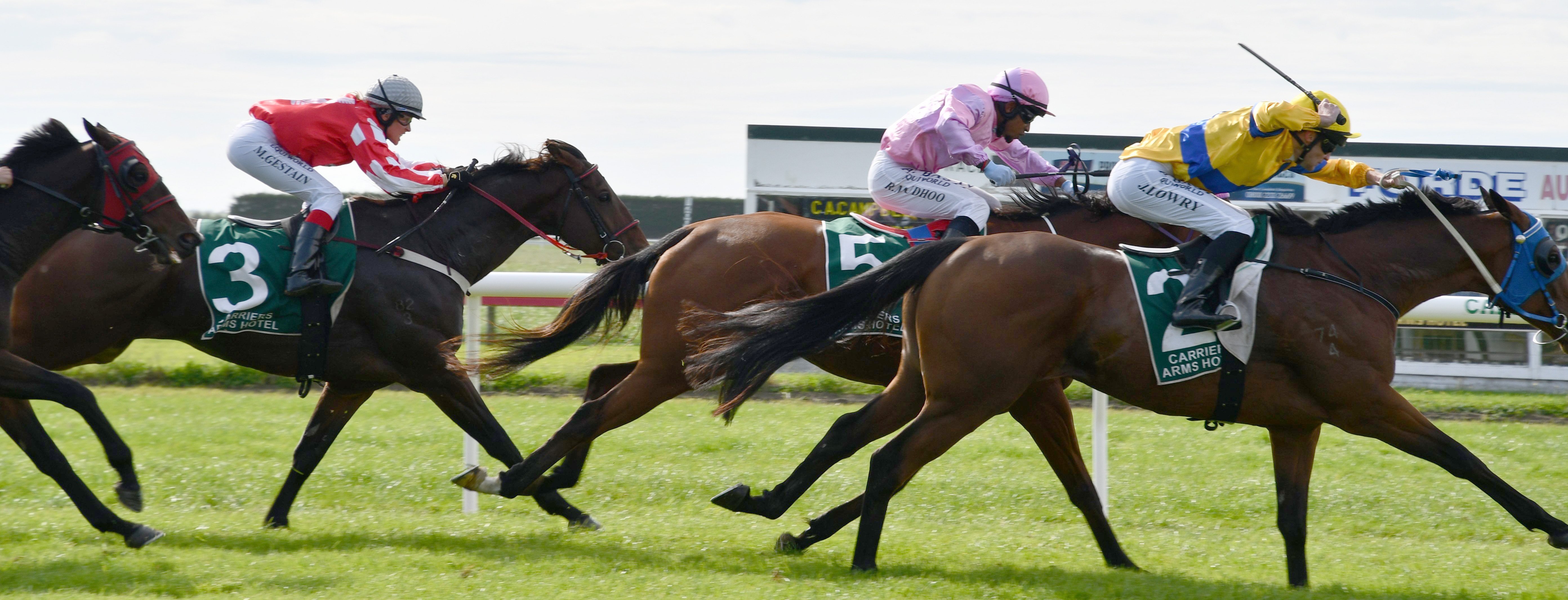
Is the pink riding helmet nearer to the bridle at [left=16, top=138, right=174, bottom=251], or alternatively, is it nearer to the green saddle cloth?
the green saddle cloth

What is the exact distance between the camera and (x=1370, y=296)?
4219 millimetres

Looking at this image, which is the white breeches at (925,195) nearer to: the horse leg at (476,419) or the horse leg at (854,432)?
the horse leg at (854,432)

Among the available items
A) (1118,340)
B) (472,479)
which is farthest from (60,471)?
(1118,340)

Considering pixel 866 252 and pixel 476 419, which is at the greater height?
pixel 866 252

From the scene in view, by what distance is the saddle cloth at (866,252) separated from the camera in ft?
15.6

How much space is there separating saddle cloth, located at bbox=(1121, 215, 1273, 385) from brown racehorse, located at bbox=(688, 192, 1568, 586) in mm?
31

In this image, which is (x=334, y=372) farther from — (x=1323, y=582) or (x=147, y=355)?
(x=147, y=355)

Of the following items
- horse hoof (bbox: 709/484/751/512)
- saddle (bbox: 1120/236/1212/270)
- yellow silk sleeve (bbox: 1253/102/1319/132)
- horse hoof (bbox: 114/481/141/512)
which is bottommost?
horse hoof (bbox: 114/481/141/512)

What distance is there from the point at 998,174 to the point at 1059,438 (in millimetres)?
1140

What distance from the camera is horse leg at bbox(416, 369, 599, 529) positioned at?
502 centimetres

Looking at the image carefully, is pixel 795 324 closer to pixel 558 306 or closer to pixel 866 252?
pixel 866 252

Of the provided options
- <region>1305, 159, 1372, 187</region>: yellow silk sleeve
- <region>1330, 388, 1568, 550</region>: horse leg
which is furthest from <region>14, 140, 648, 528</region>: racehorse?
<region>1330, 388, 1568, 550</region>: horse leg

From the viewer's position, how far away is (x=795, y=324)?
4.29 metres

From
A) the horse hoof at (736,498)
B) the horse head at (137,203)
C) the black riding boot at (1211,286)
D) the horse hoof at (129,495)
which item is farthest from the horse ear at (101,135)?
the black riding boot at (1211,286)
